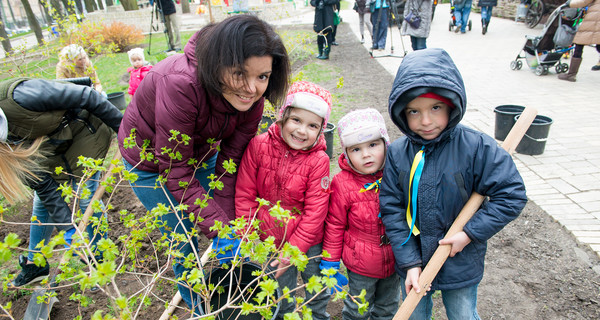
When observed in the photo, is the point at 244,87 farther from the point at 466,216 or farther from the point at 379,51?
the point at 379,51

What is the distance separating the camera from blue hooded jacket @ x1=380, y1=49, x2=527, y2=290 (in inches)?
60.7

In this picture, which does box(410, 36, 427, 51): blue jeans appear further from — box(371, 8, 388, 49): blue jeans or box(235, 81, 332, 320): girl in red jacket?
box(235, 81, 332, 320): girl in red jacket

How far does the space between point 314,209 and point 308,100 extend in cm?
59

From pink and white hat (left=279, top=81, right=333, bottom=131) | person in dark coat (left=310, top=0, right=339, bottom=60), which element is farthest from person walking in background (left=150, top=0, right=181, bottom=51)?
pink and white hat (left=279, top=81, right=333, bottom=131)

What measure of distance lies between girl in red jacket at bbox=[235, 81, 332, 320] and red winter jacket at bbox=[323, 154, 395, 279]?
70mm

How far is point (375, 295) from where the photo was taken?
7.31ft

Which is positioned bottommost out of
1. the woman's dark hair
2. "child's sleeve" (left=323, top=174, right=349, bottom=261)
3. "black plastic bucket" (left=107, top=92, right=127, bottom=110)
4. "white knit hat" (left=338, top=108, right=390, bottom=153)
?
"black plastic bucket" (left=107, top=92, right=127, bottom=110)

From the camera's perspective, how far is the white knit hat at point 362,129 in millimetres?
1916

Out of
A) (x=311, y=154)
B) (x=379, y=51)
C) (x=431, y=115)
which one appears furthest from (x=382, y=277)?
(x=379, y=51)

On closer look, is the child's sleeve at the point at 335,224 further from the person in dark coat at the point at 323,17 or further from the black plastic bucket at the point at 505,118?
the person in dark coat at the point at 323,17

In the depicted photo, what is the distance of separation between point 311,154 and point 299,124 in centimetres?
18

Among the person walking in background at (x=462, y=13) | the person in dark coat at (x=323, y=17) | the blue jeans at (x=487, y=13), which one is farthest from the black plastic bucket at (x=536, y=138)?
the person walking in background at (x=462, y=13)

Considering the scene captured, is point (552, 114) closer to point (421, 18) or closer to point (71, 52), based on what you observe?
point (421, 18)

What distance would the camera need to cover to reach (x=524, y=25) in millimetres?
12750
